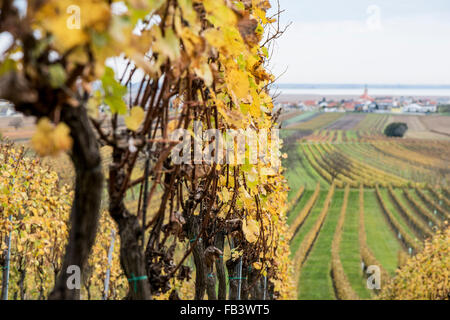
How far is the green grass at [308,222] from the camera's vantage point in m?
37.7

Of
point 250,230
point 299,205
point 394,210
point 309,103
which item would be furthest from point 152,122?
point 309,103

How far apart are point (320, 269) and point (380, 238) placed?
753 cm

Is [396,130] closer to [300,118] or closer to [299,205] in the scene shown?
[300,118]

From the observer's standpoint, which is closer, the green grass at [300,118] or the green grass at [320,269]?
the green grass at [320,269]

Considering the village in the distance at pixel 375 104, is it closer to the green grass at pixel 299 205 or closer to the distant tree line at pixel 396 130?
the distant tree line at pixel 396 130

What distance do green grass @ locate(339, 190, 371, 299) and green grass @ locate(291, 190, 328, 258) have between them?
2.78 m

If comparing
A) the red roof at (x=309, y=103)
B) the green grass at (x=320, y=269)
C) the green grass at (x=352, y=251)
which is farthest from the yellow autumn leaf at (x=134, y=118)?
the red roof at (x=309, y=103)

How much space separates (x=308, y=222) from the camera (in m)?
42.1

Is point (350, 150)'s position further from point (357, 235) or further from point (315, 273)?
point (315, 273)

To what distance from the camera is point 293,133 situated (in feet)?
238

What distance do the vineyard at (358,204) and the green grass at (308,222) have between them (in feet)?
0.29
